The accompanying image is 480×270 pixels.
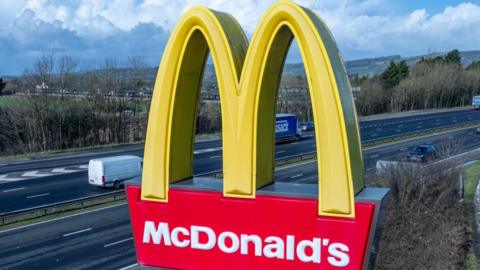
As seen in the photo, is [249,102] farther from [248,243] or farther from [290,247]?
[290,247]

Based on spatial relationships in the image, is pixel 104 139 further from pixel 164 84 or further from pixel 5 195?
pixel 164 84

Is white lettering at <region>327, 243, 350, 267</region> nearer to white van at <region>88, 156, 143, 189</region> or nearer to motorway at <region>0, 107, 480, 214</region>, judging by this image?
motorway at <region>0, 107, 480, 214</region>

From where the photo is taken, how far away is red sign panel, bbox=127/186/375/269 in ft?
32.0

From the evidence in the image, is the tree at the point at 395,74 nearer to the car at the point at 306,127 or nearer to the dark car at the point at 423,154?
the car at the point at 306,127

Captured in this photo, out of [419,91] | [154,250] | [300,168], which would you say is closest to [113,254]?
[154,250]

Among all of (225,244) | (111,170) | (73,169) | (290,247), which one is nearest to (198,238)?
(225,244)

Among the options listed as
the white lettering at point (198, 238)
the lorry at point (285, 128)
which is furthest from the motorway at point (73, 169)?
the white lettering at point (198, 238)

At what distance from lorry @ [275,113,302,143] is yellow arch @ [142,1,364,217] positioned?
45111mm

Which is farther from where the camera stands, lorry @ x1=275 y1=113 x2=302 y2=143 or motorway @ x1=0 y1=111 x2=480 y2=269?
lorry @ x1=275 y1=113 x2=302 y2=143

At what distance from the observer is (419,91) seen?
113000mm

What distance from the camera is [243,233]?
34.9ft

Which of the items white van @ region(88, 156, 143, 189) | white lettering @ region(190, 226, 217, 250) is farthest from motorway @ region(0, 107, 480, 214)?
white lettering @ region(190, 226, 217, 250)

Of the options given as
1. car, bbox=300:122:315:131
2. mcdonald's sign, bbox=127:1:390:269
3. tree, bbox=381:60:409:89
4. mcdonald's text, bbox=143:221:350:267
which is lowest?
car, bbox=300:122:315:131

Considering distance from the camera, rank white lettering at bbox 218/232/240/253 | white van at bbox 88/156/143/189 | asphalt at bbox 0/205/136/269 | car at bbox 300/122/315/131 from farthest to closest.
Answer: car at bbox 300/122/315/131, white van at bbox 88/156/143/189, asphalt at bbox 0/205/136/269, white lettering at bbox 218/232/240/253
